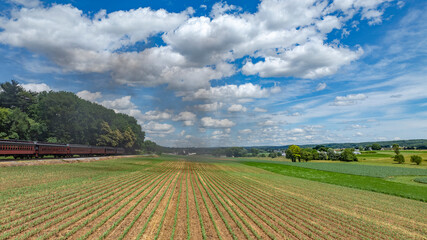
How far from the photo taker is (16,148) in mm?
37594

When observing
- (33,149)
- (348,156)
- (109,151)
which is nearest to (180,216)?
(33,149)

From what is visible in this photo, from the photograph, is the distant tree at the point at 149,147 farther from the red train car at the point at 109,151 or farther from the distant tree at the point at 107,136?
the red train car at the point at 109,151

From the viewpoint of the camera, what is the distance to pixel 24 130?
66.4 m

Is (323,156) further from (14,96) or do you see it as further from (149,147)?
(14,96)

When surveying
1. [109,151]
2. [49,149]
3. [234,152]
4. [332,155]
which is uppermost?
[49,149]

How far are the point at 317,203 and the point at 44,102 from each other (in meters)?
89.3

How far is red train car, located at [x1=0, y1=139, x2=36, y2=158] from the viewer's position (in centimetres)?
3497

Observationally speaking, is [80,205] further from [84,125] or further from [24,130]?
[84,125]

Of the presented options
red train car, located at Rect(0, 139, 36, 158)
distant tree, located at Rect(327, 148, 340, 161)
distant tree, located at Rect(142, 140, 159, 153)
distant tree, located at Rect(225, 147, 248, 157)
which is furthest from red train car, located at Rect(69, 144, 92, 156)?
distant tree, located at Rect(225, 147, 248, 157)

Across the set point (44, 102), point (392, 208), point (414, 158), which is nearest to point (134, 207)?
point (392, 208)

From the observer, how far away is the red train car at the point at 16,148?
3497cm

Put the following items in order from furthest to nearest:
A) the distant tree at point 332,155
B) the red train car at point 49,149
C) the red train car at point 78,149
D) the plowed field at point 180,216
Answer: the distant tree at point 332,155 → the red train car at point 78,149 → the red train car at point 49,149 → the plowed field at point 180,216

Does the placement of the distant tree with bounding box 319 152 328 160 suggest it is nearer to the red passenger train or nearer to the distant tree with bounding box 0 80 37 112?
the red passenger train

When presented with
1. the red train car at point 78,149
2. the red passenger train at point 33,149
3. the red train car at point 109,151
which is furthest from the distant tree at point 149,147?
the red passenger train at point 33,149
